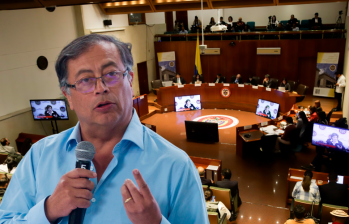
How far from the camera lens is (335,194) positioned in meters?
4.66

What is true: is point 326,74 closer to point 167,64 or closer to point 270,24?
point 270,24

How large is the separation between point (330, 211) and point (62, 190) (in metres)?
4.38

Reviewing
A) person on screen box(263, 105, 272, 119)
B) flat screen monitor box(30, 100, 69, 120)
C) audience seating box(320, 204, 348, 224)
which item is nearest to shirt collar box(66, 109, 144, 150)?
audience seating box(320, 204, 348, 224)

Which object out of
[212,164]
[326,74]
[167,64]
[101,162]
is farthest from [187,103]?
[101,162]

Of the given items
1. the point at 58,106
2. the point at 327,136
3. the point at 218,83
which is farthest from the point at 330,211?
the point at 218,83

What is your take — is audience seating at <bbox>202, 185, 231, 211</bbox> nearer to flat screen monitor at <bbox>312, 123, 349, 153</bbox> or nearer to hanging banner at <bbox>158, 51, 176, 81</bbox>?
flat screen monitor at <bbox>312, 123, 349, 153</bbox>

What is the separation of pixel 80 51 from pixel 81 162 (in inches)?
16.0

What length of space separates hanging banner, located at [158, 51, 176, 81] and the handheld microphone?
13892 mm

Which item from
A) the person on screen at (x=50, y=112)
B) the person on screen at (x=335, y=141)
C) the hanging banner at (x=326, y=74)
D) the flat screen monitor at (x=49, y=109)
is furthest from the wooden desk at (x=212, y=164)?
the hanging banner at (x=326, y=74)

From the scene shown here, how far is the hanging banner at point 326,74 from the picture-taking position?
11.9 meters

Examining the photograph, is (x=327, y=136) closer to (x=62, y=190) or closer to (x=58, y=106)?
(x=62, y=190)

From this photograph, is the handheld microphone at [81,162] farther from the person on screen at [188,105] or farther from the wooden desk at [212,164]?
the person on screen at [188,105]

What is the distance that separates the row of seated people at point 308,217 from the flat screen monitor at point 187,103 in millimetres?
7612

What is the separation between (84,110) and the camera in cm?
108
